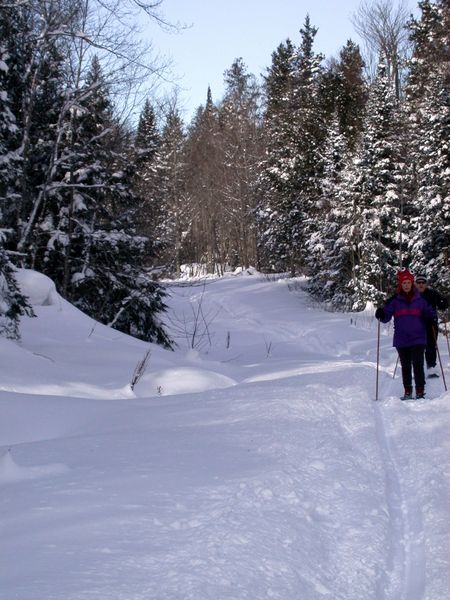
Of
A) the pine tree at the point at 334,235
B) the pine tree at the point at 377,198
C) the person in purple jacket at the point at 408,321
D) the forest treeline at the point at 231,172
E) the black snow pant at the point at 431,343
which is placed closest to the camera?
the person in purple jacket at the point at 408,321

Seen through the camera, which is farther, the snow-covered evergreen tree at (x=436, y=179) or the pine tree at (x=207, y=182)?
the pine tree at (x=207, y=182)

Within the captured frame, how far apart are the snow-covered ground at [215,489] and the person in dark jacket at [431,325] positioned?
55.7 inches

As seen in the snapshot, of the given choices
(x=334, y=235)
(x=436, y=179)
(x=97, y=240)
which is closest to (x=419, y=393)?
(x=97, y=240)

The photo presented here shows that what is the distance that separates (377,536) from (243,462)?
1.28 meters

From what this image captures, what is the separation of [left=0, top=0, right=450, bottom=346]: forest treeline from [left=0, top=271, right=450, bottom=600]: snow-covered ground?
11.0 feet

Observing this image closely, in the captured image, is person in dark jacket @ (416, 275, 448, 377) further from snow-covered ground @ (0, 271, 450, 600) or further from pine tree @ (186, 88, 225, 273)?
pine tree @ (186, 88, 225, 273)

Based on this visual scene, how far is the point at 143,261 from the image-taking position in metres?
15.3

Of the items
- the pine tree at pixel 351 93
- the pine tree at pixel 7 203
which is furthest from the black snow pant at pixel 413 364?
the pine tree at pixel 351 93

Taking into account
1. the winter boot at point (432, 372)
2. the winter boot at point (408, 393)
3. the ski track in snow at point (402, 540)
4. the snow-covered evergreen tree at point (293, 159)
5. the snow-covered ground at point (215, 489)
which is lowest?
the winter boot at point (432, 372)

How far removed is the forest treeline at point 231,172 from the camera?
1325 centimetres

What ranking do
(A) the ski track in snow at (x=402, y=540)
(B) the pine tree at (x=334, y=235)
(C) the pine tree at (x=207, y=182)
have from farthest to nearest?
(C) the pine tree at (x=207, y=182) < (B) the pine tree at (x=334, y=235) < (A) the ski track in snow at (x=402, y=540)

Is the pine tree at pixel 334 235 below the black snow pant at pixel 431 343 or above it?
above

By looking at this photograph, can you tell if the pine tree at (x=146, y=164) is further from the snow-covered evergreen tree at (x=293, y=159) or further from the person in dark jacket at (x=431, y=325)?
the snow-covered evergreen tree at (x=293, y=159)

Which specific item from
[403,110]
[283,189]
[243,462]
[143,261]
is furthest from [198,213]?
[243,462]
